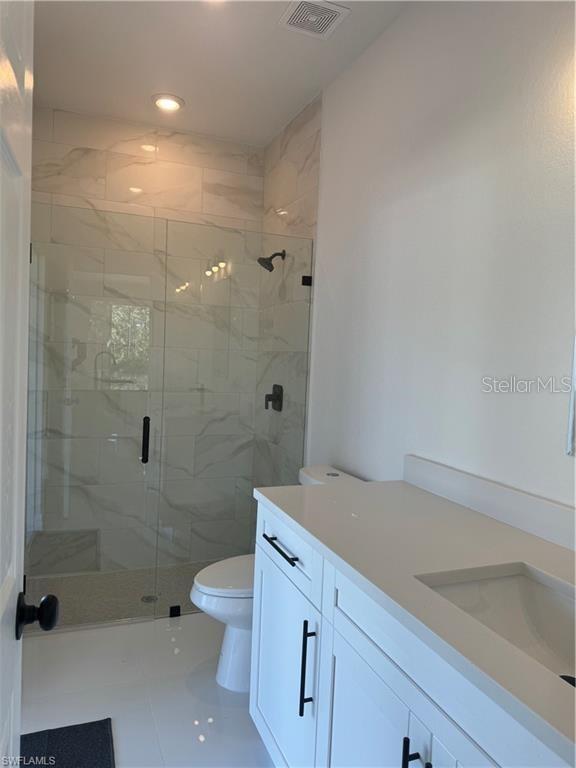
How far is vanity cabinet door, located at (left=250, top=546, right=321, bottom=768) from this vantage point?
4.48ft

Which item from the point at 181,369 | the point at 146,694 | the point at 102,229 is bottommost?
the point at 146,694

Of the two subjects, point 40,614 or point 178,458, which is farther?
point 178,458

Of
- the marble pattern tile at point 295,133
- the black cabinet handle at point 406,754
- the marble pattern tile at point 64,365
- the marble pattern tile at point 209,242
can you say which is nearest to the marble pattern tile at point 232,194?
the marble pattern tile at point 295,133

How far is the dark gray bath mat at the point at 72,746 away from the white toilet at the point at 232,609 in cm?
48

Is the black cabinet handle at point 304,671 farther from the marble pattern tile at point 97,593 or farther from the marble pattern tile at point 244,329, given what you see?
the marble pattern tile at point 244,329

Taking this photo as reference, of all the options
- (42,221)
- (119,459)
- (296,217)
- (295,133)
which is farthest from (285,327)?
(42,221)

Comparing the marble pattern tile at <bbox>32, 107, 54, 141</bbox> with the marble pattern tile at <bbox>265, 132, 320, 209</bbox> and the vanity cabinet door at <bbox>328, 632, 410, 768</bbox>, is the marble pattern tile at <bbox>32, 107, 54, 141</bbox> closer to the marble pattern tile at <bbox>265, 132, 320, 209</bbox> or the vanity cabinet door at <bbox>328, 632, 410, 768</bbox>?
the marble pattern tile at <bbox>265, 132, 320, 209</bbox>

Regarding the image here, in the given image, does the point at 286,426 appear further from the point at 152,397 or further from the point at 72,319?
the point at 72,319

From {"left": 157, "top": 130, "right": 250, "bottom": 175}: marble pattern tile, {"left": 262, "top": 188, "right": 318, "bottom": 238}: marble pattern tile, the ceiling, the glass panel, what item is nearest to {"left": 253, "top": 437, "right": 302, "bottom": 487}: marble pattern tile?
the glass panel

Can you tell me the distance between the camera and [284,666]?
152 cm

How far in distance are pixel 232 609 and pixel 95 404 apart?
4.76 feet

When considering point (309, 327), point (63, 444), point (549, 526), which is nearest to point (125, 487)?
point (63, 444)

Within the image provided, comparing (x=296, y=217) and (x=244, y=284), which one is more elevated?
(x=296, y=217)

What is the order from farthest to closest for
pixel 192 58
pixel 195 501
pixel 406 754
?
pixel 195 501, pixel 192 58, pixel 406 754
